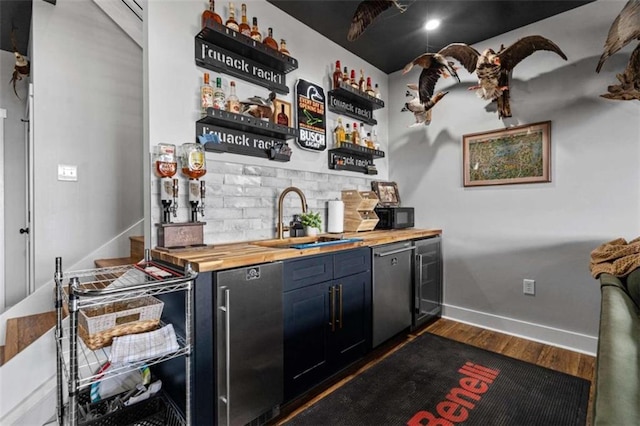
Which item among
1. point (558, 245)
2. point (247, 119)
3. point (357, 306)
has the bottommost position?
point (357, 306)

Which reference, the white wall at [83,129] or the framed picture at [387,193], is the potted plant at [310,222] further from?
the white wall at [83,129]

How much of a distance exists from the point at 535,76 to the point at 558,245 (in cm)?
148

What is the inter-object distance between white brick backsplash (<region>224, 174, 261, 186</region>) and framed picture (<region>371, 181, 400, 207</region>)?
5.01 feet

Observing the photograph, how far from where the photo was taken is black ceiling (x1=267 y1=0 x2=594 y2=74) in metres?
2.43

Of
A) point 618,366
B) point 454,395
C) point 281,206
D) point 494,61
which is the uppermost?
point 494,61

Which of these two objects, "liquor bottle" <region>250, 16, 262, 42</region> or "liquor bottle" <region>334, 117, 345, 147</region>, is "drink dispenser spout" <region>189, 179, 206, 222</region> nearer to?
"liquor bottle" <region>250, 16, 262, 42</region>

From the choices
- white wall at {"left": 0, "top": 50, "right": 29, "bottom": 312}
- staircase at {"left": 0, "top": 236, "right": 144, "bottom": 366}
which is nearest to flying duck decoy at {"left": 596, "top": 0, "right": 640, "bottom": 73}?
staircase at {"left": 0, "top": 236, "right": 144, "bottom": 366}

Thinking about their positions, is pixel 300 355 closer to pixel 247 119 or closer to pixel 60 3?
pixel 247 119

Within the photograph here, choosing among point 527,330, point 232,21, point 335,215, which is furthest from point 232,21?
point 527,330

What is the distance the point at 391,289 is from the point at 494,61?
2.02 metres

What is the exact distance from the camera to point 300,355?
1.81 meters

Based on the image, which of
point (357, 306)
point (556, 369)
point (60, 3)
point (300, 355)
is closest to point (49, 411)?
point (300, 355)

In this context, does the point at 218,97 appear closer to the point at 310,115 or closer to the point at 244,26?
the point at 244,26

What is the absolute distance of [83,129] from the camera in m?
2.57
